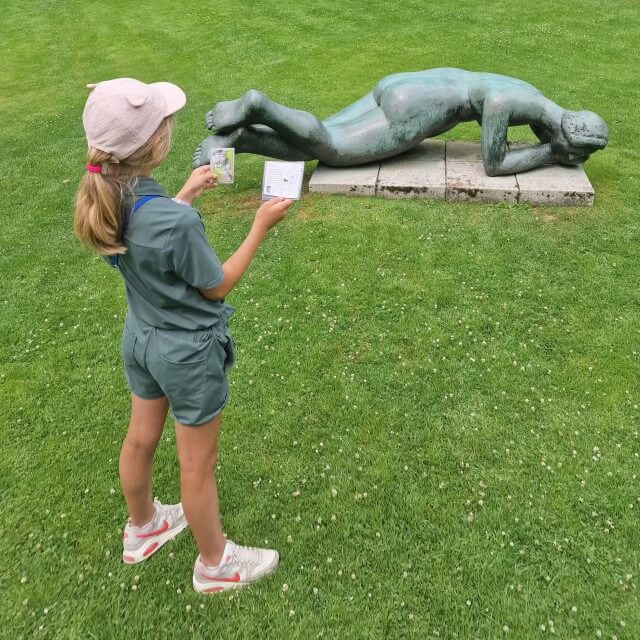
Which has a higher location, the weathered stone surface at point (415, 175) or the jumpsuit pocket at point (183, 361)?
the jumpsuit pocket at point (183, 361)

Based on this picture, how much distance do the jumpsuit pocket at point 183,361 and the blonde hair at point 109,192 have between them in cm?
41

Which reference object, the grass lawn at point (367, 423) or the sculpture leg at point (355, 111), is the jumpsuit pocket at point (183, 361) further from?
the sculpture leg at point (355, 111)

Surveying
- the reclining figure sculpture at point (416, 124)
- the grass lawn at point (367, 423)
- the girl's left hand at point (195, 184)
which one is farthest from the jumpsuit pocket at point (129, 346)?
the reclining figure sculpture at point (416, 124)

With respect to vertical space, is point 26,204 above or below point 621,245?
below

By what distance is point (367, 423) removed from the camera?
13.4 feet

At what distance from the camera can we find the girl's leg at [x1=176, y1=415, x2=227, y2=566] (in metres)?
2.59

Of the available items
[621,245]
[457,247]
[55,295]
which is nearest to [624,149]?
[621,245]

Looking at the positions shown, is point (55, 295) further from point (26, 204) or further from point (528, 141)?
point (528, 141)

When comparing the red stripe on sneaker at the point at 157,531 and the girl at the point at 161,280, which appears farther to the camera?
the red stripe on sneaker at the point at 157,531

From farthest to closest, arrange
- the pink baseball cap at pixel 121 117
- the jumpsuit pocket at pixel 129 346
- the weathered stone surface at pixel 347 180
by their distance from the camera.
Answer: the weathered stone surface at pixel 347 180 → the jumpsuit pocket at pixel 129 346 → the pink baseball cap at pixel 121 117

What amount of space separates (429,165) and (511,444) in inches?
165

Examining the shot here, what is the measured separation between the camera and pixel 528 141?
317 inches

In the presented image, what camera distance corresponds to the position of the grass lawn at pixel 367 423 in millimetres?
3051

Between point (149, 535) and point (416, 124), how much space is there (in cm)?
512
